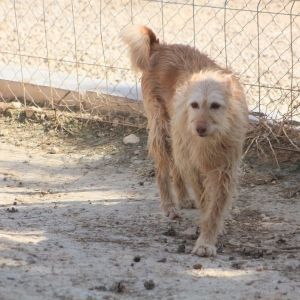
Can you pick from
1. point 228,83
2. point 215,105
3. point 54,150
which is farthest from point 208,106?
point 54,150

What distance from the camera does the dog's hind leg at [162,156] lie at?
6176 mm

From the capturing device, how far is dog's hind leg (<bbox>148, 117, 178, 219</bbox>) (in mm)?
6176

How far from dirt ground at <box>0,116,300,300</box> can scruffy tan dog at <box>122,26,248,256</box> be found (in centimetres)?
19

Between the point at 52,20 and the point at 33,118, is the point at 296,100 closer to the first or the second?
the point at 33,118

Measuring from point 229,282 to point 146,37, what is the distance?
2.31 metres

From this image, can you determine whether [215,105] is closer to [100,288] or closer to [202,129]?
[202,129]

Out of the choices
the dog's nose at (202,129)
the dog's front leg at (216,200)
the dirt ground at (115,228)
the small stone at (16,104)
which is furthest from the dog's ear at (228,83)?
the small stone at (16,104)

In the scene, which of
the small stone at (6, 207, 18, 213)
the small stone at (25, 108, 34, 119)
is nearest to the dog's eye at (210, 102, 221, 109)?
the small stone at (6, 207, 18, 213)

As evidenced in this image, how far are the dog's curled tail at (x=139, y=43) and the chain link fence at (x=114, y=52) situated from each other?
967 millimetres

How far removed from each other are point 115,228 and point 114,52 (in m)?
3.88

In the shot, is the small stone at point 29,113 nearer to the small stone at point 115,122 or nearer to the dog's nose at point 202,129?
the small stone at point 115,122

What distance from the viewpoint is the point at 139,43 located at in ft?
20.4

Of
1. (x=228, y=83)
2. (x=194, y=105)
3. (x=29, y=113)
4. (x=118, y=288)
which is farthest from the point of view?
(x=29, y=113)

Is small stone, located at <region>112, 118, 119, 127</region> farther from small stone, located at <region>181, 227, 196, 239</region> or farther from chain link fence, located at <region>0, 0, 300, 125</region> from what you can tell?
small stone, located at <region>181, 227, 196, 239</region>
